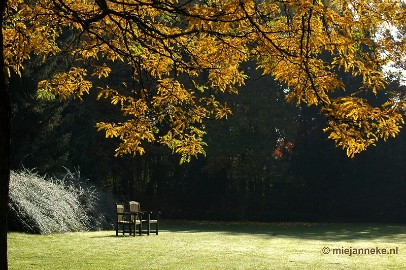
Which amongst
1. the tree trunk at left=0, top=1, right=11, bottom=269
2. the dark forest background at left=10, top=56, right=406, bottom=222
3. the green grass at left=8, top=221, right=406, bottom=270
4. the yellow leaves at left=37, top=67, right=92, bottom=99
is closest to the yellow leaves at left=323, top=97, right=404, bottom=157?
the tree trunk at left=0, top=1, right=11, bottom=269

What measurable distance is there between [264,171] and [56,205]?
13913 mm

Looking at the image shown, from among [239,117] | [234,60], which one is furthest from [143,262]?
[239,117]

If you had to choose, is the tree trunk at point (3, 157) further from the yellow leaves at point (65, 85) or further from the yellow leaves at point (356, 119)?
the yellow leaves at point (356, 119)

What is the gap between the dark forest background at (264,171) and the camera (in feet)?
99.0

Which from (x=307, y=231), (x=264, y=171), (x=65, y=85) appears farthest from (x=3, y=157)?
(x=264, y=171)

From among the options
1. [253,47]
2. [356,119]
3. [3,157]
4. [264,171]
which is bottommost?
[3,157]

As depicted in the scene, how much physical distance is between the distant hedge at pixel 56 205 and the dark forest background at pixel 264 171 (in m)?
7.58

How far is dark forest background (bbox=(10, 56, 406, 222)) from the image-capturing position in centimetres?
3019

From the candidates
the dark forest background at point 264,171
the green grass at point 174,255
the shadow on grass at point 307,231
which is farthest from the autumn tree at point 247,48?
the dark forest background at point 264,171

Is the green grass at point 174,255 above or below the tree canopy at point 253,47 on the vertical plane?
below

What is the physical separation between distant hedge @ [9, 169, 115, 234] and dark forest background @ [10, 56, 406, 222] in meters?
7.58

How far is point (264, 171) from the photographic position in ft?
99.9

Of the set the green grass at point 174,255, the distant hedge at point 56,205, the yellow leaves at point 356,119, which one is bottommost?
the green grass at point 174,255

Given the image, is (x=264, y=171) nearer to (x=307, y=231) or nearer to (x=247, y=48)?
(x=307, y=231)
